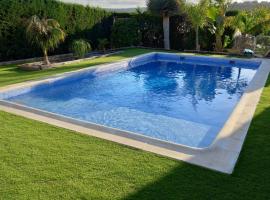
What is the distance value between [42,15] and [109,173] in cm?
1517

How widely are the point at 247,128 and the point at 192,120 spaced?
2.62 m

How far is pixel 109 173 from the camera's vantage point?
4871 millimetres

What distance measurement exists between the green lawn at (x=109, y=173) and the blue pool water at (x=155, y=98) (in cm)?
218

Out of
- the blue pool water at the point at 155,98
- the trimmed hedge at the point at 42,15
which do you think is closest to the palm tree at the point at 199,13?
the blue pool water at the point at 155,98

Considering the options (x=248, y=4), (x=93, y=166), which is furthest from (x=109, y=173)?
(x=248, y=4)

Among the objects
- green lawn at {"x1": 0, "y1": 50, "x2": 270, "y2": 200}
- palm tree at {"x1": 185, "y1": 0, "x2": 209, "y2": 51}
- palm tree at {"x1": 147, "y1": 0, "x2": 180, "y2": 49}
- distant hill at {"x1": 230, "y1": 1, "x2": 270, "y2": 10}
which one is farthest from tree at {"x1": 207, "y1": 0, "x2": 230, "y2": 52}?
green lawn at {"x1": 0, "y1": 50, "x2": 270, "y2": 200}

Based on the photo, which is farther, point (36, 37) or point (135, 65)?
point (135, 65)

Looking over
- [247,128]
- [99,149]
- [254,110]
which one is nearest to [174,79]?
[254,110]

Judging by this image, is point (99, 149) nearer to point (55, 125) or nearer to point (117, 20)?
point (55, 125)

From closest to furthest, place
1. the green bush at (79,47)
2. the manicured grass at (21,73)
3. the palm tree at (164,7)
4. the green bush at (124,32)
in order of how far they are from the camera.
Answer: the manicured grass at (21,73)
the green bush at (79,47)
the palm tree at (164,7)
the green bush at (124,32)

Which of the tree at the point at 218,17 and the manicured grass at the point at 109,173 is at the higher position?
the tree at the point at 218,17

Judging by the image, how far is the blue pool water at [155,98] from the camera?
8.47 metres

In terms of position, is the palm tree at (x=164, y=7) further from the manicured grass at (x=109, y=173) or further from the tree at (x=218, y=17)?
the manicured grass at (x=109, y=173)

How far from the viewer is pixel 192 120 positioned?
29.8ft
